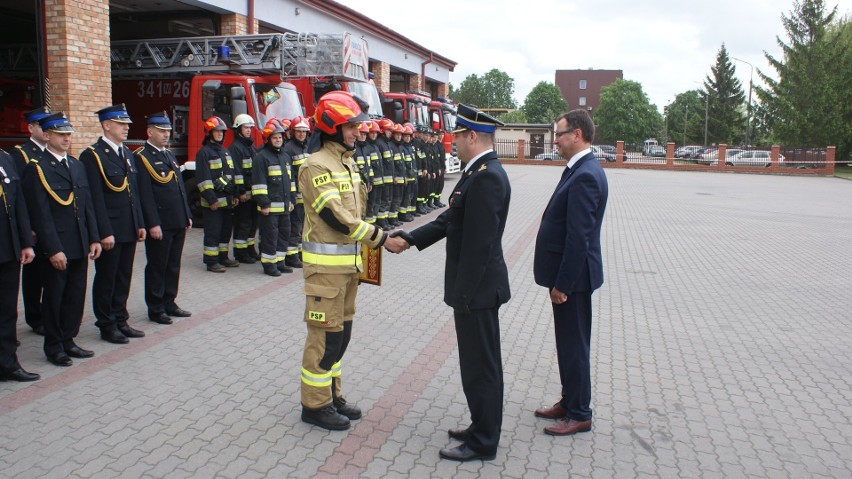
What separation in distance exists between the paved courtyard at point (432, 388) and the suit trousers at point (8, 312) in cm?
31

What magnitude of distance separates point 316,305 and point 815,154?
4110 cm

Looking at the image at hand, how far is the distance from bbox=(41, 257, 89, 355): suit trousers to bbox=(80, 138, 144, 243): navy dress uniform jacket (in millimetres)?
416

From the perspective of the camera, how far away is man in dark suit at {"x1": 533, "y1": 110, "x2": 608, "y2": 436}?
415 centimetres

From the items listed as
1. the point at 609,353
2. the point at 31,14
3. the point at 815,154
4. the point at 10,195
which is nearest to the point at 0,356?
the point at 10,195

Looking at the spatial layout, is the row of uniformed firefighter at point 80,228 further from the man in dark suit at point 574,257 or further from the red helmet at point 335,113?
the man in dark suit at point 574,257

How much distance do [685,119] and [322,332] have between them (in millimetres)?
85869

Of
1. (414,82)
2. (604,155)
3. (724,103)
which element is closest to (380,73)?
(414,82)

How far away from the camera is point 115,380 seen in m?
5.01

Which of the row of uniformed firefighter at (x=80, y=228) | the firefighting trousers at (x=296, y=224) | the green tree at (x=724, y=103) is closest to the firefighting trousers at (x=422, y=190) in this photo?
the firefighting trousers at (x=296, y=224)

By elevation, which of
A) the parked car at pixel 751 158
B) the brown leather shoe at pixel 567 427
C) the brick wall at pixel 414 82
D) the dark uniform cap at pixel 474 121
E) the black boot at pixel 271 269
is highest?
the brick wall at pixel 414 82

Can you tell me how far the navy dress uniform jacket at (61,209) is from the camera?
5062 mm

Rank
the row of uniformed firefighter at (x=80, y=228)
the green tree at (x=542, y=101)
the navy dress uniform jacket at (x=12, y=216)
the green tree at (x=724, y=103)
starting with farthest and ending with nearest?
the green tree at (x=542, y=101), the green tree at (x=724, y=103), the row of uniformed firefighter at (x=80, y=228), the navy dress uniform jacket at (x=12, y=216)

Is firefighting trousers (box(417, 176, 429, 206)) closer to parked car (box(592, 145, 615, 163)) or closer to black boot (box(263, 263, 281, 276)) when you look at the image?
black boot (box(263, 263, 281, 276))

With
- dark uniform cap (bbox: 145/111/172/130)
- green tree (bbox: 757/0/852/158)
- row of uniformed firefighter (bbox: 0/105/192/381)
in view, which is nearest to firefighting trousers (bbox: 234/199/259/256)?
row of uniformed firefighter (bbox: 0/105/192/381)
